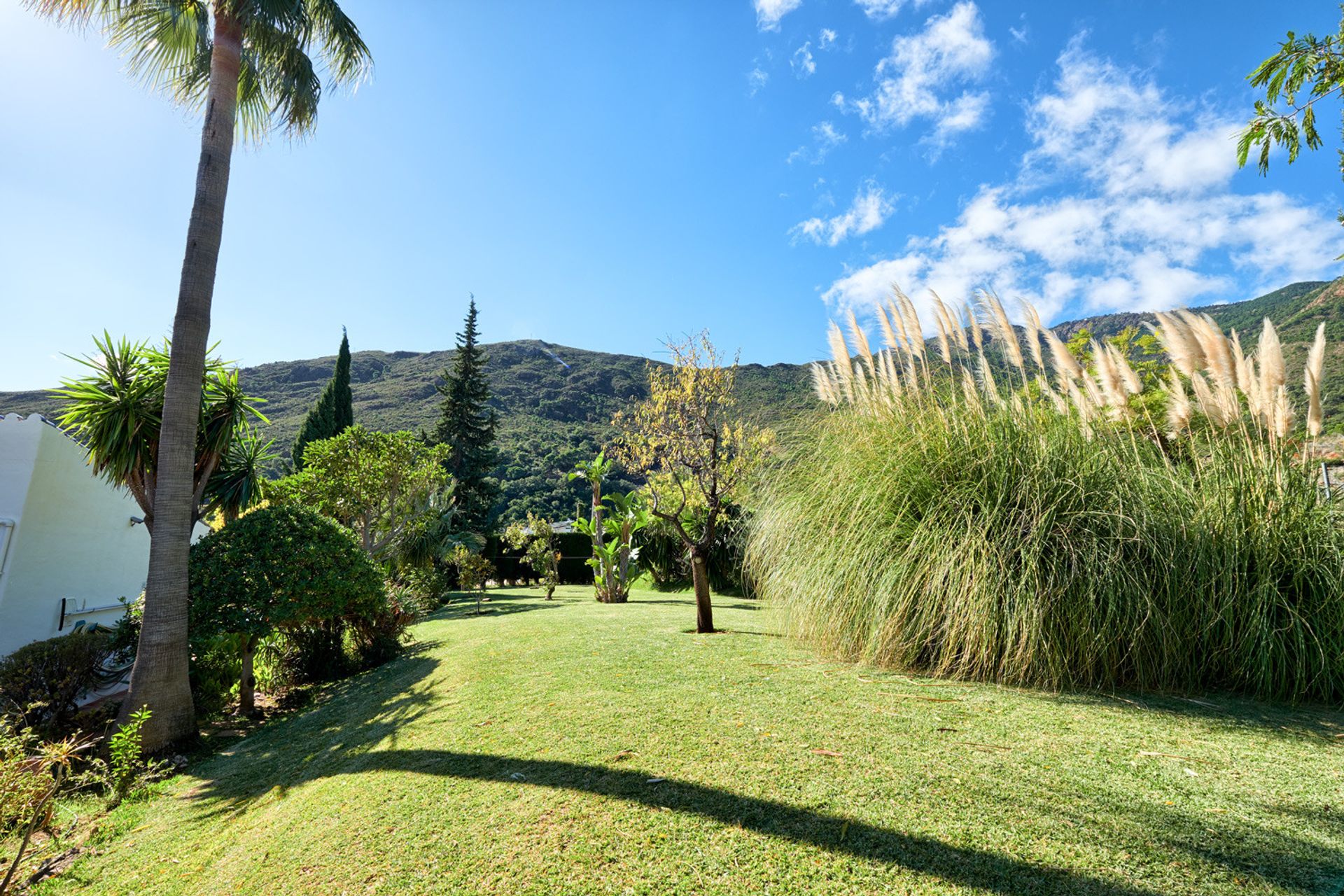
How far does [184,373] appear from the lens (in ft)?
17.1

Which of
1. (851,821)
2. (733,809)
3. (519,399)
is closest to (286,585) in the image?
(733,809)

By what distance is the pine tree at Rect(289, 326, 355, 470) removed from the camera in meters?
26.4

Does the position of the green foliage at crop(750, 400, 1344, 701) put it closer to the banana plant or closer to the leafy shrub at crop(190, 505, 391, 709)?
the leafy shrub at crop(190, 505, 391, 709)

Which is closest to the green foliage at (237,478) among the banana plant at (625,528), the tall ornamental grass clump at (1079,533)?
the tall ornamental grass clump at (1079,533)

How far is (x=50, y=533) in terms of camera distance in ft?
25.5

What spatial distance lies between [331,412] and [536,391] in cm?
2267

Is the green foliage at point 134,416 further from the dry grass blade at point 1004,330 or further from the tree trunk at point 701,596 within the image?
the dry grass blade at point 1004,330

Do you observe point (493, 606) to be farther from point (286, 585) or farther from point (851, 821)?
point (851, 821)

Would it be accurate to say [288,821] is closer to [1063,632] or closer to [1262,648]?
[1063,632]

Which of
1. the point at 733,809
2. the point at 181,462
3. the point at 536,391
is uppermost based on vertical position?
the point at 536,391

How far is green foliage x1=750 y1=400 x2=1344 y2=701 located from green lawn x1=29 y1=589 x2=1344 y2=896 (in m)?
0.29

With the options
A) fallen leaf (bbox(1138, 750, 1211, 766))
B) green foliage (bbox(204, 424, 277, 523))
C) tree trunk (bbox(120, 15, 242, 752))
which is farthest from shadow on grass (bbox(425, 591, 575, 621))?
fallen leaf (bbox(1138, 750, 1211, 766))

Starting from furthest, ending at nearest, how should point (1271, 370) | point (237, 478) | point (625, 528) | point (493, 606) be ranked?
point (493, 606), point (625, 528), point (237, 478), point (1271, 370)

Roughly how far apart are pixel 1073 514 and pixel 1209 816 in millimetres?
2026
